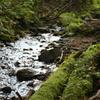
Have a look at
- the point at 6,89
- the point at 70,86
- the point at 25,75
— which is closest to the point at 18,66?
the point at 25,75

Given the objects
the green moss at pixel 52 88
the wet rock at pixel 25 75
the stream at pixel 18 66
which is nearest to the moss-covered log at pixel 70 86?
the green moss at pixel 52 88

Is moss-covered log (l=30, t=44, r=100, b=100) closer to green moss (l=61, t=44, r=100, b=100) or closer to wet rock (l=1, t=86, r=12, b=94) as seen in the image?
green moss (l=61, t=44, r=100, b=100)

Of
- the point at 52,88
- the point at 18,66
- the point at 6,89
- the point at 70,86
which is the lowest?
the point at 6,89

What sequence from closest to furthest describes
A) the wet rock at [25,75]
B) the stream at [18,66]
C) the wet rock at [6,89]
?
the wet rock at [6,89]
the stream at [18,66]
the wet rock at [25,75]

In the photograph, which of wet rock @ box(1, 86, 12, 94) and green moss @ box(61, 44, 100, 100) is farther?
wet rock @ box(1, 86, 12, 94)

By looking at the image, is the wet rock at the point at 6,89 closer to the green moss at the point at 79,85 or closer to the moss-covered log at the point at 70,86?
the moss-covered log at the point at 70,86

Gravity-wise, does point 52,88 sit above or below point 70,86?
below

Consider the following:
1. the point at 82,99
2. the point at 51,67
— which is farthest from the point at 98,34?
the point at 82,99

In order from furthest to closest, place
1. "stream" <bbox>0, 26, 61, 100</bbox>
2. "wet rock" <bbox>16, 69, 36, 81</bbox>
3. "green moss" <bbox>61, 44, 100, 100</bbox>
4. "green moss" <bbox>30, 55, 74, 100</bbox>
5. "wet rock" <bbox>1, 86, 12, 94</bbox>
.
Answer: "wet rock" <bbox>16, 69, 36, 81</bbox>
"stream" <bbox>0, 26, 61, 100</bbox>
"wet rock" <bbox>1, 86, 12, 94</bbox>
"green moss" <bbox>30, 55, 74, 100</bbox>
"green moss" <bbox>61, 44, 100, 100</bbox>

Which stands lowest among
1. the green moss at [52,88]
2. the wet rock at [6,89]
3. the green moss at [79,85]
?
the wet rock at [6,89]

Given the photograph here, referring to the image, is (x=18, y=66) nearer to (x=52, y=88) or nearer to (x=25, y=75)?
(x=25, y=75)

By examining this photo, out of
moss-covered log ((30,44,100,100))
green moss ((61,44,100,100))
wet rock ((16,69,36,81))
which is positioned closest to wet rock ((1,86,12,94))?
wet rock ((16,69,36,81))

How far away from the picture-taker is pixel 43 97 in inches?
127

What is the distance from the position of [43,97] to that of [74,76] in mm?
1129
